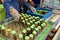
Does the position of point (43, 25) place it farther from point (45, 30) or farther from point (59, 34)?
point (59, 34)

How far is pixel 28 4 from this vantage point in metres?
2.08

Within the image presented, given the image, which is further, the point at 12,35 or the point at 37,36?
the point at 37,36

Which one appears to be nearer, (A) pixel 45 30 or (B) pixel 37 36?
(B) pixel 37 36

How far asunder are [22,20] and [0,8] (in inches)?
28.6

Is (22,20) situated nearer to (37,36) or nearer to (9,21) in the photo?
(9,21)

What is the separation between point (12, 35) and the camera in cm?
108

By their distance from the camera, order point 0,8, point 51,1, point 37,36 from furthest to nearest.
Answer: point 51,1, point 0,8, point 37,36

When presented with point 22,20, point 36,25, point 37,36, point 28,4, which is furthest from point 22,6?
point 37,36

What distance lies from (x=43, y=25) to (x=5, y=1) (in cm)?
62

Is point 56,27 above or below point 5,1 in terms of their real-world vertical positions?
below

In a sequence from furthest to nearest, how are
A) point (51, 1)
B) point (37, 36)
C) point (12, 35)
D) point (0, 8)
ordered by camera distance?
point (51, 1)
point (0, 8)
point (37, 36)
point (12, 35)

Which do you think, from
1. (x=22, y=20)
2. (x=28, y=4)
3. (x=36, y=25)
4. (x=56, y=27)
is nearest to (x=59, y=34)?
(x=56, y=27)

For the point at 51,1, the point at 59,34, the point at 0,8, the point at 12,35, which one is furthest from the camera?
the point at 51,1

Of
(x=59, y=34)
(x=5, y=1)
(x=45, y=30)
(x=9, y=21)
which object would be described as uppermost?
(x=5, y=1)
